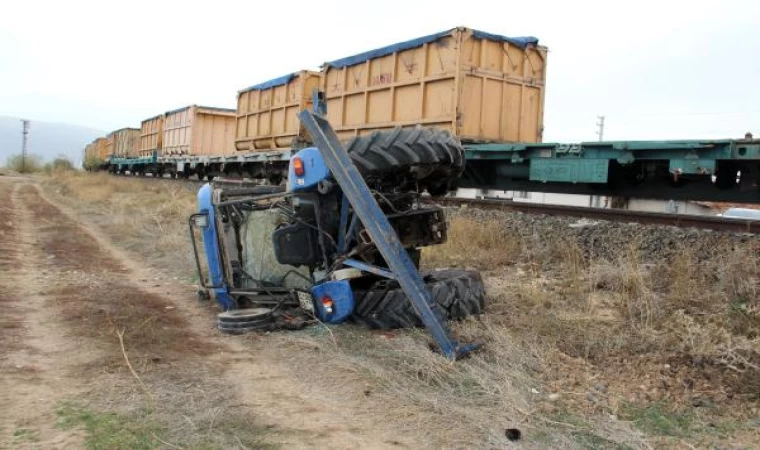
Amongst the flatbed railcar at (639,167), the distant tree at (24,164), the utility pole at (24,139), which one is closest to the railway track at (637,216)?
the flatbed railcar at (639,167)

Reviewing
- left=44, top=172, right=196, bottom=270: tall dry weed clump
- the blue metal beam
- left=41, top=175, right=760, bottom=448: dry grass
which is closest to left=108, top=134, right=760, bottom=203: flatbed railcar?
left=41, top=175, right=760, bottom=448: dry grass

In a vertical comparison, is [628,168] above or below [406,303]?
above

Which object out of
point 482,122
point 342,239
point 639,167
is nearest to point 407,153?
point 342,239

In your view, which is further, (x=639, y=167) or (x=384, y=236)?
(x=639, y=167)

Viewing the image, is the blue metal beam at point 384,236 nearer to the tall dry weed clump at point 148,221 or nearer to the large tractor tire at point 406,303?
the large tractor tire at point 406,303

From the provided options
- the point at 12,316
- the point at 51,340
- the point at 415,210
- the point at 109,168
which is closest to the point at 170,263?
the point at 12,316

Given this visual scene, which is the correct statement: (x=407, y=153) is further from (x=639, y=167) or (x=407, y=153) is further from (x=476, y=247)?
(x=639, y=167)

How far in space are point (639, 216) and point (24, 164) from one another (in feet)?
293

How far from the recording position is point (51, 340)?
4492 mm

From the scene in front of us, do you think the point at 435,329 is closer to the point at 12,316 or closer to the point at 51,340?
the point at 51,340

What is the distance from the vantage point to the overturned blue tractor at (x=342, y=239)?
4031mm

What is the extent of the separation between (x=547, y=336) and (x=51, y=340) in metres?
3.49

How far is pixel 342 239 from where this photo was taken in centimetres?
461

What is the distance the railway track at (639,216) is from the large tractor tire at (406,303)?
3.71 metres
